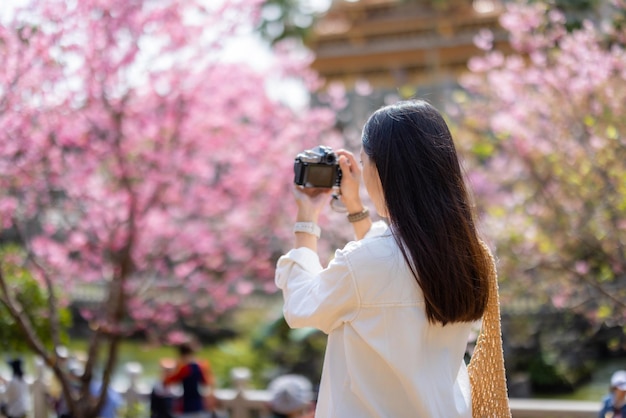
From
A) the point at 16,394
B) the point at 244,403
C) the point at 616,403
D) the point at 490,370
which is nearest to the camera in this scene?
the point at 490,370

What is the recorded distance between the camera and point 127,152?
6.24 meters

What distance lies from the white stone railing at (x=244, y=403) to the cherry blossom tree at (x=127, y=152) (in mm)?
664

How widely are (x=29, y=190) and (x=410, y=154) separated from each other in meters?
4.88

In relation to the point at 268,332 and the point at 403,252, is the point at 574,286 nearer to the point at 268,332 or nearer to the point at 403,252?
the point at 268,332

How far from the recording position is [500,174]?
8914 millimetres

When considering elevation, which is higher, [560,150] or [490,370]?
[560,150]

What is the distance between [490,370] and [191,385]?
4.35 m

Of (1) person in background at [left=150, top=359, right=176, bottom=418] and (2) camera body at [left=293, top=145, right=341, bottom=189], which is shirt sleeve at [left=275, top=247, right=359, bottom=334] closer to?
(2) camera body at [left=293, top=145, right=341, bottom=189]

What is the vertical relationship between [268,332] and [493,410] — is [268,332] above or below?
below

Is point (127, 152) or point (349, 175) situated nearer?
point (349, 175)

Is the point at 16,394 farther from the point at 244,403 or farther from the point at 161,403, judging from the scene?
the point at 244,403

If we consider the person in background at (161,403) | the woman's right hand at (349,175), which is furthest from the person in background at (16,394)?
the woman's right hand at (349,175)

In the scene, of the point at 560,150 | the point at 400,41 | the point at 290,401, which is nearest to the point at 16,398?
the point at 290,401

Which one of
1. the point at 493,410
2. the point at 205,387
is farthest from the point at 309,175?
the point at 205,387
